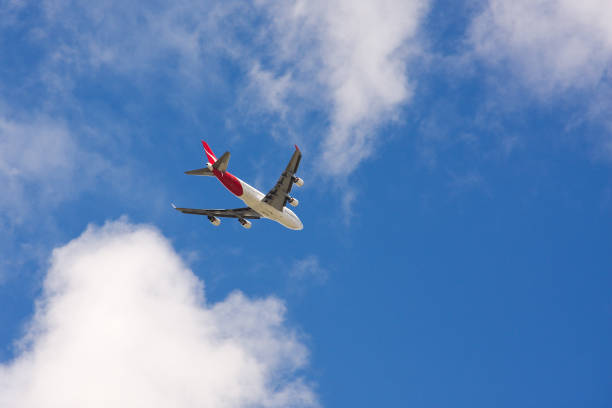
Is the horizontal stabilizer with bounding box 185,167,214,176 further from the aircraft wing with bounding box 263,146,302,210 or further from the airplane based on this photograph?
the aircraft wing with bounding box 263,146,302,210

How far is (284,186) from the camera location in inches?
2751

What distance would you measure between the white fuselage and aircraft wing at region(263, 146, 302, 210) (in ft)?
2.78

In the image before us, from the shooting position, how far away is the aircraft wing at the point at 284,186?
221ft

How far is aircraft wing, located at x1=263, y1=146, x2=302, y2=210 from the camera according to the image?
67.3 meters

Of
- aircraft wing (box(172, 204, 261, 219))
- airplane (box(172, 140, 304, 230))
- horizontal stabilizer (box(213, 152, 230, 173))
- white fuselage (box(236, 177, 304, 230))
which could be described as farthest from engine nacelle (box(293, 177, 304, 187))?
aircraft wing (box(172, 204, 261, 219))

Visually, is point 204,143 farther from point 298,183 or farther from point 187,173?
point 298,183

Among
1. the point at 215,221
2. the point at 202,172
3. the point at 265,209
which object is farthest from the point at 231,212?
the point at 202,172

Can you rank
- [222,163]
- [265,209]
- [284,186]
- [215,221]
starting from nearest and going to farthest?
1. [222,163]
2. [284,186]
3. [265,209]
4. [215,221]

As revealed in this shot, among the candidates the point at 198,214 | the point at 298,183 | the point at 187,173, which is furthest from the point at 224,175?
the point at 198,214

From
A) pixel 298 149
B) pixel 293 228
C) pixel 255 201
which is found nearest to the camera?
pixel 298 149

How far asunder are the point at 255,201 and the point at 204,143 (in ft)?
40.0

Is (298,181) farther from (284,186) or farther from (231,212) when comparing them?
(231,212)

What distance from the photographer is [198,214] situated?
81.4 m

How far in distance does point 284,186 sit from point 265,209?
15.4 feet
